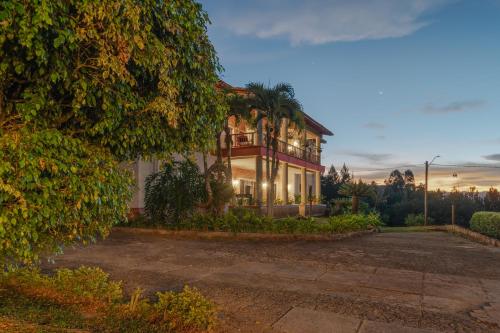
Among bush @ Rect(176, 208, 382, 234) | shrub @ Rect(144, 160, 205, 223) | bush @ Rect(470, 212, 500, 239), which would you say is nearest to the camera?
bush @ Rect(176, 208, 382, 234)

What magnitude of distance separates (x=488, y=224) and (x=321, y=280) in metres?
15.4

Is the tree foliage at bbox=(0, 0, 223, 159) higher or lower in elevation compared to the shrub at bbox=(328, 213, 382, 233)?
higher

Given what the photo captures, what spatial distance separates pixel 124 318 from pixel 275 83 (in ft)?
53.6

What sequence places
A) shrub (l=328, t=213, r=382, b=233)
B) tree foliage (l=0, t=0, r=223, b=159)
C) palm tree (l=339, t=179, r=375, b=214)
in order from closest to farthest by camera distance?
tree foliage (l=0, t=0, r=223, b=159)
shrub (l=328, t=213, r=382, b=233)
palm tree (l=339, t=179, r=375, b=214)

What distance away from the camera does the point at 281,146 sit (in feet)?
90.6

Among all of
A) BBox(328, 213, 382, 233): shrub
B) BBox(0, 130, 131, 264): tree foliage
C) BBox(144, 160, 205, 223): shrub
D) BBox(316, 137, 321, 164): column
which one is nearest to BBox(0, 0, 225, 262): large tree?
BBox(0, 130, 131, 264): tree foliage

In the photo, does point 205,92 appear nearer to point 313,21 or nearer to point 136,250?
point 136,250

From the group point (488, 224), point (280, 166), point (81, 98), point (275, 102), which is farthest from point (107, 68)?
point (280, 166)

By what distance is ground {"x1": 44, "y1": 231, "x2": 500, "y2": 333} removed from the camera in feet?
15.1

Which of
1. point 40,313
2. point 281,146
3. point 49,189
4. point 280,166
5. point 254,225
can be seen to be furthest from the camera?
point 280,166

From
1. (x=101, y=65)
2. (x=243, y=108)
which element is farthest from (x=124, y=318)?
(x=243, y=108)

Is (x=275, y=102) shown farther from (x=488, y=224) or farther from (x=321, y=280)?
(x=321, y=280)

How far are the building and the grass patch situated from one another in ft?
42.4

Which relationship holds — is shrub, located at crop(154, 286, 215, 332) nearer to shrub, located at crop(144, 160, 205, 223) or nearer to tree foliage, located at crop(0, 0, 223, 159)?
tree foliage, located at crop(0, 0, 223, 159)
